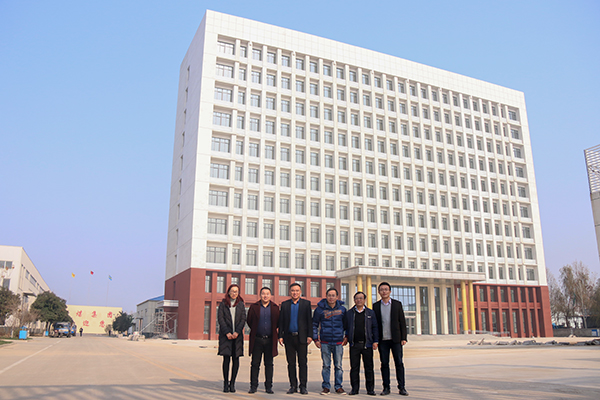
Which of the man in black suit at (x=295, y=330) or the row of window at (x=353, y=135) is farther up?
the row of window at (x=353, y=135)

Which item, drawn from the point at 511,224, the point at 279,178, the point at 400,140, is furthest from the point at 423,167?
the point at 279,178

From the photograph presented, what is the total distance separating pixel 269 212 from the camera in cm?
4512

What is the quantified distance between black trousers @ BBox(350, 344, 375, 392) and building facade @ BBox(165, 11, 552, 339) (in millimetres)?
34201

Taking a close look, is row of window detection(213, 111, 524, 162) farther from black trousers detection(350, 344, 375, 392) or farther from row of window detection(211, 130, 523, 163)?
black trousers detection(350, 344, 375, 392)

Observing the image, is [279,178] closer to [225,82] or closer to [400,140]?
[225,82]

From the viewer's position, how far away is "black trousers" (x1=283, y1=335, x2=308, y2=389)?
820 centimetres

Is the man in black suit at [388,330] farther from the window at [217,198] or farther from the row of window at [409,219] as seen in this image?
the window at [217,198]

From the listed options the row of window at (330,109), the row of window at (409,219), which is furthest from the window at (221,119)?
the row of window at (409,219)

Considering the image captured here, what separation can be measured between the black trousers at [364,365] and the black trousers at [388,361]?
0.83 feet

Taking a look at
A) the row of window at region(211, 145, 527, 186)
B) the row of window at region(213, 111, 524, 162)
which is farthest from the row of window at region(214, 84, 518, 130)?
the row of window at region(211, 145, 527, 186)

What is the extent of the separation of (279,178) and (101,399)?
39464 mm

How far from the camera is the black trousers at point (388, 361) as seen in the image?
807cm

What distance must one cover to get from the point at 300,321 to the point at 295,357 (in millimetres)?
646

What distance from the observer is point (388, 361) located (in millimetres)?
8375
